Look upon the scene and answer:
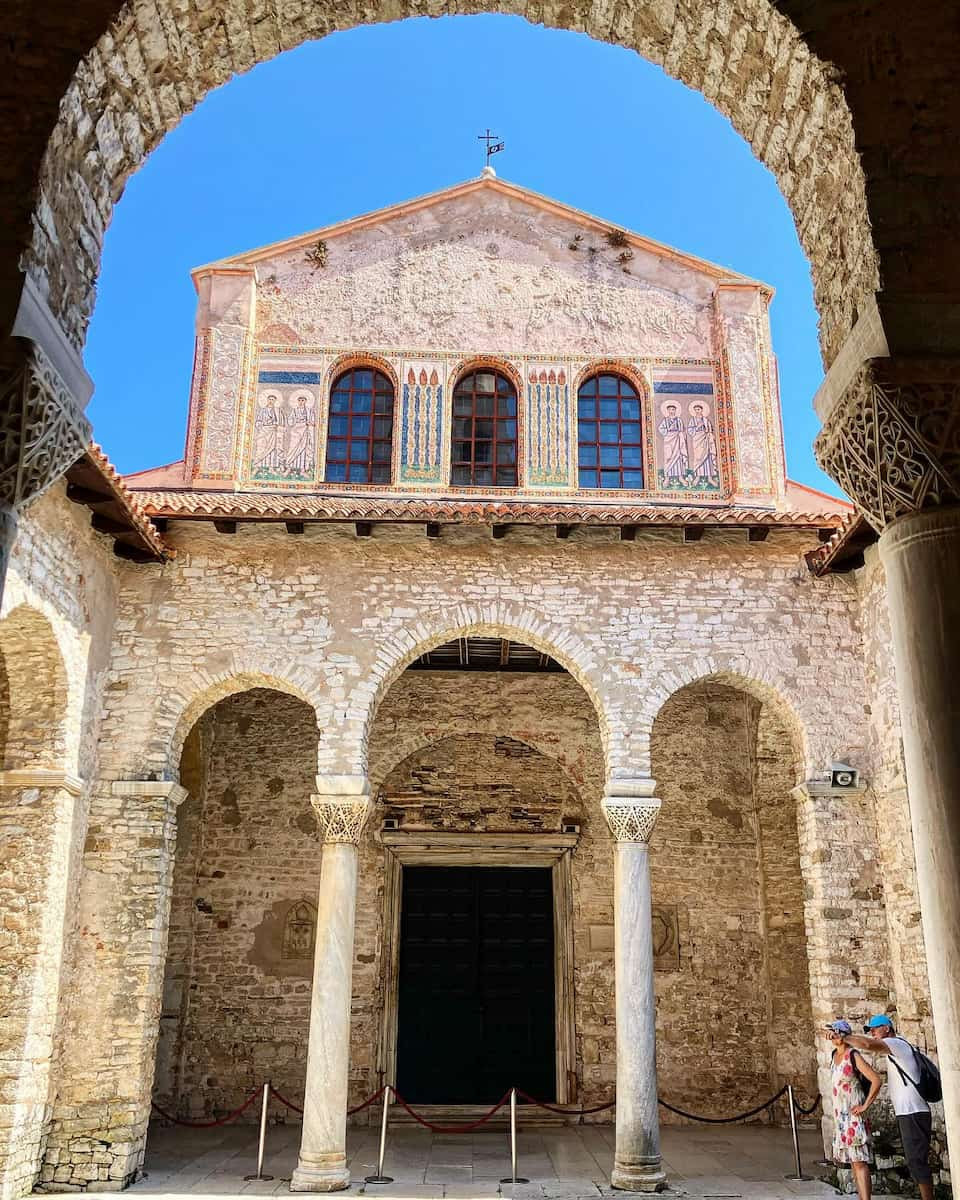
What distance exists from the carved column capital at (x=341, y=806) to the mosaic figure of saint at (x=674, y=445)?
551cm

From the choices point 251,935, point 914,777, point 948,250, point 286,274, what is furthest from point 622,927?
point 286,274

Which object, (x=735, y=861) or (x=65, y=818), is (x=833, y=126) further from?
(x=735, y=861)

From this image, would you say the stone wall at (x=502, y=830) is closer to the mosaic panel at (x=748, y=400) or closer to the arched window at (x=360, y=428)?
the arched window at (x=360, y=428)

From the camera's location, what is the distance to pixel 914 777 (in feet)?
12.6

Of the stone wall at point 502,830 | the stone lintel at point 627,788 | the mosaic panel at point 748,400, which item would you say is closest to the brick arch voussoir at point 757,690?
the stone lintel at point 627,788

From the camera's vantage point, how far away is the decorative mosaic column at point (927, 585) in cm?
359

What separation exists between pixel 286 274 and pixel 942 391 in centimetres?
1127

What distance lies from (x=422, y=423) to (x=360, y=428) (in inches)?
30.4

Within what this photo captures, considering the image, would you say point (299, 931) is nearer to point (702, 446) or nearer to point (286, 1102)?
point (286, 1102)

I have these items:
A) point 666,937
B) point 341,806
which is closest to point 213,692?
point 341,806

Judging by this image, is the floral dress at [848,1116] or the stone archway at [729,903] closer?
the floral dress at [848,1116]

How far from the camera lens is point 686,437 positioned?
1334cm

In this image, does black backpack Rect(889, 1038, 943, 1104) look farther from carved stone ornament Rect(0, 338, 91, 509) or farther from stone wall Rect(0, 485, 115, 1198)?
carved stone ornament Rect(0, 338, 91, 509)

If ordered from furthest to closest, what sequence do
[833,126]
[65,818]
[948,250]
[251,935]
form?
[251,935]
[65,818]
[833,126]
[948,250]
